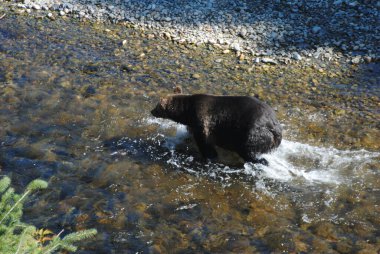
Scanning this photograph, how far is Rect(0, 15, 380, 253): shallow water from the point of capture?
639 centimetres

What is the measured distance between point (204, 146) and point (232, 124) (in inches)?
28.8

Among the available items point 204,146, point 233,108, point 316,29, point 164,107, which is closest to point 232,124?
point 233,108

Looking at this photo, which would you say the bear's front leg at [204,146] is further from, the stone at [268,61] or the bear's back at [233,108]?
the stone at [268,61]

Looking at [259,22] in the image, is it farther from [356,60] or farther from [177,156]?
[177,156]

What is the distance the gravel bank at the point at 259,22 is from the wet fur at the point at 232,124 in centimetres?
522

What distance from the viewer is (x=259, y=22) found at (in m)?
14.5

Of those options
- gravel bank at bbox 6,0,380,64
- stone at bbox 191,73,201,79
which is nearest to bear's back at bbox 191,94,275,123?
stone at bbox 191,73,201,79

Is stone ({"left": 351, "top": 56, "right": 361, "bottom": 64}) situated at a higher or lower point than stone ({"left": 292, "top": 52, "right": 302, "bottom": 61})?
higher

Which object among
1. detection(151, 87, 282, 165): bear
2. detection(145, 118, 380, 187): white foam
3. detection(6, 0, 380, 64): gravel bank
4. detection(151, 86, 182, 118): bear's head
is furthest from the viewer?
detection(6, 0, 380, 64): gravel bank

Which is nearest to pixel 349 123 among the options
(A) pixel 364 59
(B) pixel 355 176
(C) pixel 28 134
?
(B) pixel 355 176

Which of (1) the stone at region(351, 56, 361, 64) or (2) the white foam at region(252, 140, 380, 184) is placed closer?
(2) the white foam at region(252, 140, 380, 184)

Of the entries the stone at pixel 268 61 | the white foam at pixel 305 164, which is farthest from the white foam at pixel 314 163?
the stone at pixel 268 61

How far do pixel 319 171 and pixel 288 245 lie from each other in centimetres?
233

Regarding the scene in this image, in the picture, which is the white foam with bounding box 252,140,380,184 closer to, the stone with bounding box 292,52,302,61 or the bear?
the bear
